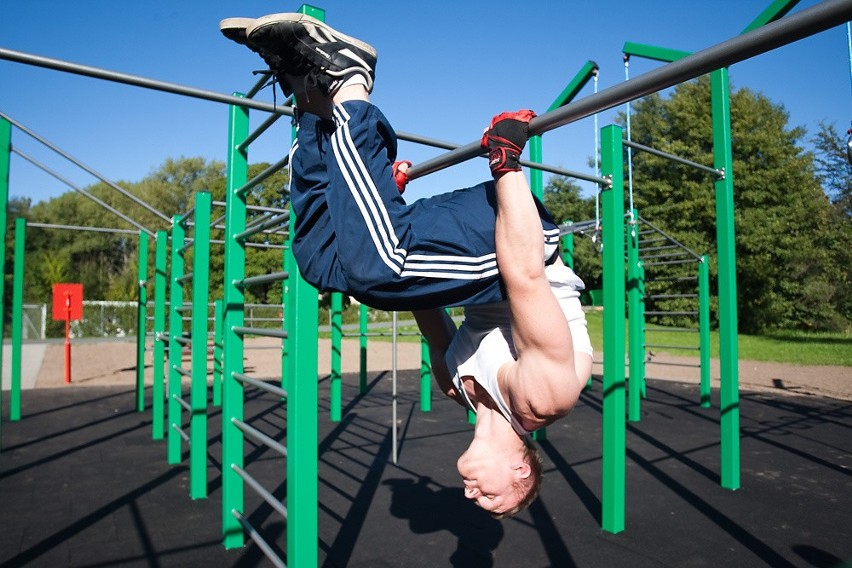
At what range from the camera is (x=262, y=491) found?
2.74 m

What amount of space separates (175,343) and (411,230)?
3.80m

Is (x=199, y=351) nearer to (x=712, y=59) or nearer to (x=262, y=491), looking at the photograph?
(x=262, y=491)

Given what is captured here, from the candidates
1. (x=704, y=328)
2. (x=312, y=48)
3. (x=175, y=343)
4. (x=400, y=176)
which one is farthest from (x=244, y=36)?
(x=704, y=328)

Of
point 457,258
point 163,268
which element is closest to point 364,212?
point 457,258

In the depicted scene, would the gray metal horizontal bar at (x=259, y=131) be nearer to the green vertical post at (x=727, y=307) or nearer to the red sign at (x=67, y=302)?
the green vertical post at (x=727, y=307)

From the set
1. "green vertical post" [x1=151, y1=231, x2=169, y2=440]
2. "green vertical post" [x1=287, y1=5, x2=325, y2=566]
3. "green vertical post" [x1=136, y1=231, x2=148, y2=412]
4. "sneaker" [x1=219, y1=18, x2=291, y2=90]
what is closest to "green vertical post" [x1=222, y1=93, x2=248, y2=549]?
"green vertical post" [x1=287, y1=5, x2=325, y2=566]

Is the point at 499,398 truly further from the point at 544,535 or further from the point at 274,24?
the point at 544,535

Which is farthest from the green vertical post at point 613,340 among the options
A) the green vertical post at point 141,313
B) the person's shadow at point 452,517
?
the green vertical post at point 141,313

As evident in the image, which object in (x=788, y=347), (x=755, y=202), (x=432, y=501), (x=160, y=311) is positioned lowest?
(x=432, y=501)

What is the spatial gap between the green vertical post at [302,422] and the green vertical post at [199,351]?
6.29 ft

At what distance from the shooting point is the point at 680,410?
7957mm

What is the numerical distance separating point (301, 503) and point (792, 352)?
1585cm

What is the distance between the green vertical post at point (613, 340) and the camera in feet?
11.7

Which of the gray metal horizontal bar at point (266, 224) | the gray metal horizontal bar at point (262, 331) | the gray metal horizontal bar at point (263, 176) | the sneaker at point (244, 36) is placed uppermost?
the sneaker at point (244, 36)
